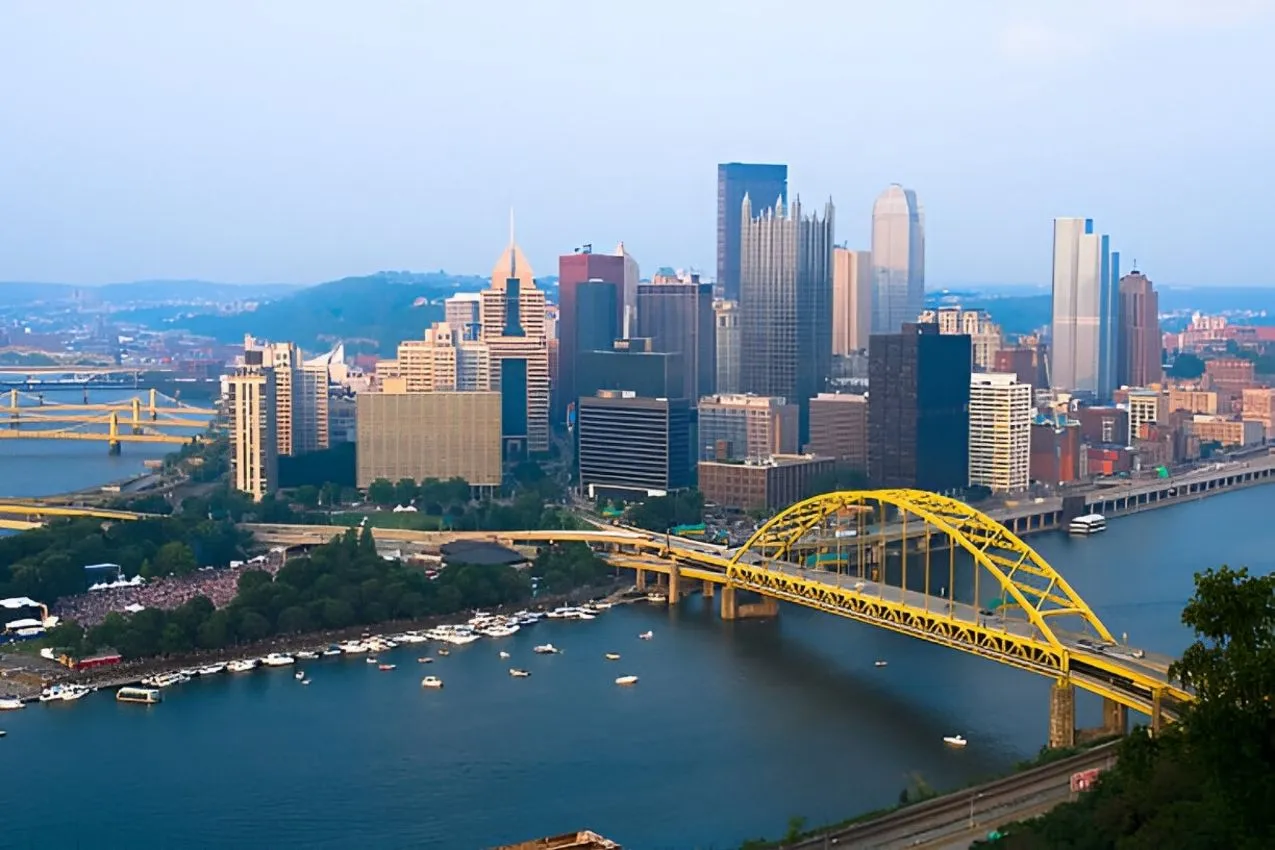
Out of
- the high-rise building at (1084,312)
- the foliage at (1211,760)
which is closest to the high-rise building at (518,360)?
the high-rise building at (1084,312)

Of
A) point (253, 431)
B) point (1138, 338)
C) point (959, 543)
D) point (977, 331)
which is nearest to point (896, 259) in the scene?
point (1138, 338)

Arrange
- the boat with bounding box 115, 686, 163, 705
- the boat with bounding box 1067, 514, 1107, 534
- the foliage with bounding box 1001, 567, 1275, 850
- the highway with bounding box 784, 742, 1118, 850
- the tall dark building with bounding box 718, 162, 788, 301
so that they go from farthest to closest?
the tall dark building with bounding box 718, 162, 788, 301 → the boat with bounding box 1067, 514, 1107, 534 → the boat with bounding box 115, 686, 163, 705 → the highway with bounding box 784, 742, 1118, 850 → the foliage with bounding box 1001, 567, 1275, 850

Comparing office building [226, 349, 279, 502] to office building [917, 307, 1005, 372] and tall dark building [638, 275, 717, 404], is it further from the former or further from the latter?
office building [917, 307, 1005, 372]

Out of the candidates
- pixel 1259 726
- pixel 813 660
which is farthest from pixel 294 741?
pixel 1259 726

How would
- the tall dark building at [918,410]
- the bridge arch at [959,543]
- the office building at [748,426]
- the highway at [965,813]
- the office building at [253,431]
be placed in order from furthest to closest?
the office building at [748,426]
the tall dark building at [918,410]
the office building at [253,431]
the bridge arch at [959,543]
the highway at [965,813]

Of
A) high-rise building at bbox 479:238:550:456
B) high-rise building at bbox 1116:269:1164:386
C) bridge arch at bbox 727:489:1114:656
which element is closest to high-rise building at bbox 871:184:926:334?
high-rise building at bbox 1116:269:1164:386

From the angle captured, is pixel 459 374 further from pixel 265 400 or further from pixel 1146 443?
pixel 1146 443

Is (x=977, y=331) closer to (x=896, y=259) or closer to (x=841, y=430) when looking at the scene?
(x=841, y=430)

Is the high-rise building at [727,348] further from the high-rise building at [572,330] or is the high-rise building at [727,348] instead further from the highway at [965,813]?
the highway at [965,813]
